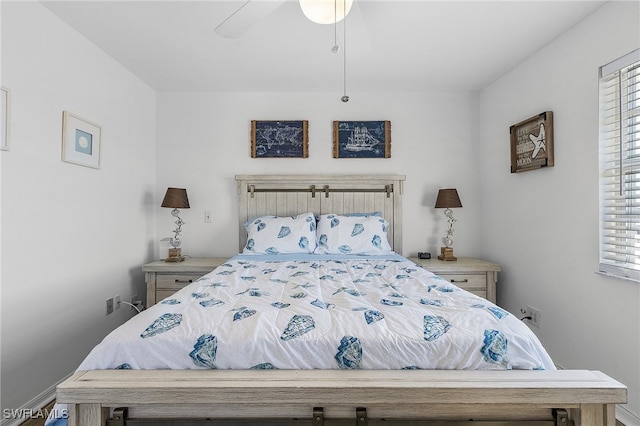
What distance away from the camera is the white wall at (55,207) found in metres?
1.68

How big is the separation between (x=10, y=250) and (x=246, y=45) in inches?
76.6

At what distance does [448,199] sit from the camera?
2.88 m

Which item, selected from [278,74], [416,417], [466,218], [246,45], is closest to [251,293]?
[416,417]

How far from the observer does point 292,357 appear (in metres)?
1.08

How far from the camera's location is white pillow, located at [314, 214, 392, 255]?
8.70 ft

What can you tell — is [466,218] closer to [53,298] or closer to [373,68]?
[373,68]

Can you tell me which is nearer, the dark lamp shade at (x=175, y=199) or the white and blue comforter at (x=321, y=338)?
the white and blue comforter at (x=321, y=338)

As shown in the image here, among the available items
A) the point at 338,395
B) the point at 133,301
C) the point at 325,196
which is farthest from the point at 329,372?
the point at 133,301

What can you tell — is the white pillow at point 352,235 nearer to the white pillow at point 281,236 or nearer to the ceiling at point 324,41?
the white pillow at point 281,236

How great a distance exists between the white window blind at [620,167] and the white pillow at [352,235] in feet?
4.79

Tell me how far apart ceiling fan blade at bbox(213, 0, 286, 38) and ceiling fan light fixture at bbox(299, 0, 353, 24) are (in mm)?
133

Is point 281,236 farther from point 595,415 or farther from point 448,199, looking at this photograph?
point 595,415

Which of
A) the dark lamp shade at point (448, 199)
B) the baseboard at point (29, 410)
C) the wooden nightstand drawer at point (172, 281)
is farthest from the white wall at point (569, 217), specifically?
the baseboard at point (29, 410)

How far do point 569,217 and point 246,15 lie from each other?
2401 mm
